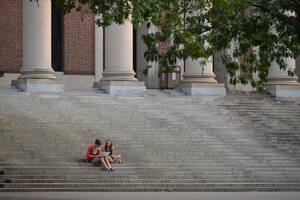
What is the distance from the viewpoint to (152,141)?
3988cm

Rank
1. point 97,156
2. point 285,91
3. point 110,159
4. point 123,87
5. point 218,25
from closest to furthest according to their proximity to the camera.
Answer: point 218,25 → point 97,156 → point 110,159 → point 123,87 → point 285,91

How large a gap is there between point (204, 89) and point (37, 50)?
883 cm

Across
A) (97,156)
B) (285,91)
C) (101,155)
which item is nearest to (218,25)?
(101,155)

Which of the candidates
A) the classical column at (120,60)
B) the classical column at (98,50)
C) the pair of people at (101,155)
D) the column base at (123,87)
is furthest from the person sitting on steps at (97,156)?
the classical column at (98,50)

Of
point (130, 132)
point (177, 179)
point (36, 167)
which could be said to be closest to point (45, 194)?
point (36, 167)

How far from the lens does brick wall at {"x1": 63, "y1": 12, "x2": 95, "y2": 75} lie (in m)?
53.9

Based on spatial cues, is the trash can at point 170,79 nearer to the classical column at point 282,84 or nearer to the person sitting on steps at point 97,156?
the classical column at point 282,84

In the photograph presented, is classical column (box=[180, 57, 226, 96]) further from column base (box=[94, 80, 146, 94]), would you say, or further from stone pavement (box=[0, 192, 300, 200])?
stone pavement (box=[0, 192, 300, 200])

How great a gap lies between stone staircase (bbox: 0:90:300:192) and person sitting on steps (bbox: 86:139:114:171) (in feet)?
0.78

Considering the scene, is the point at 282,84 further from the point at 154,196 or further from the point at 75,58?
the point at 154,196

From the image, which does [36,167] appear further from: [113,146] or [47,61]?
[47,61]

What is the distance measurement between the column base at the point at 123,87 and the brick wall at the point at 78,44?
6.64m

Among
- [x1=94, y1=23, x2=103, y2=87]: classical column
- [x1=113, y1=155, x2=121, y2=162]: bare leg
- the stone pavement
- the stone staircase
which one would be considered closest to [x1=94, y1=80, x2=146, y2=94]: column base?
the stone staircase

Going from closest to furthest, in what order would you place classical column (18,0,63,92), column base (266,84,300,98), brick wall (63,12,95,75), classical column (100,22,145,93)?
classical column (18,0,63,92) < classical column (100,22,145,93) < column base (266,84,300,98) < brick wall (63,12,95,75)
